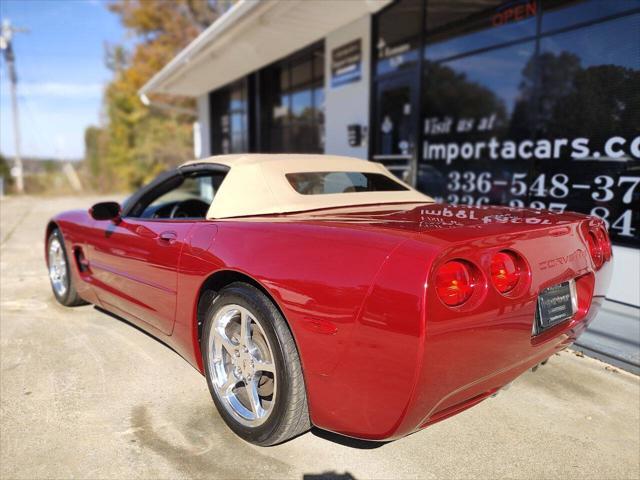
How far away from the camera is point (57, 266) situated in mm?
4246

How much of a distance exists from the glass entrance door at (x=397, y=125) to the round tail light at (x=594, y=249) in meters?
4.75

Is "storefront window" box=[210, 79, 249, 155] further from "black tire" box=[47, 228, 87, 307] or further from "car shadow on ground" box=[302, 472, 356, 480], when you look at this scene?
"car shadow on ground" box=[302, 472, 356, 480]

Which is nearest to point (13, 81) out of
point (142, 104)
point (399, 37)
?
point (142, 104)

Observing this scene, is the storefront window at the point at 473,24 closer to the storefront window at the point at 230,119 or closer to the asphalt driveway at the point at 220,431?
the asphalt driveway at the point at 220,431

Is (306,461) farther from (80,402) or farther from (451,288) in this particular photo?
(80,402)

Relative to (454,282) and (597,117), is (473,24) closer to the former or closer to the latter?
(597,117)

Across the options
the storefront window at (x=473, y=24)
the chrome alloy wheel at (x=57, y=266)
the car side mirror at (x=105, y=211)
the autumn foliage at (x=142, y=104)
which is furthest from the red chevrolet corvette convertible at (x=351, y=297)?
the autumn foliage at (x=142, y=104)

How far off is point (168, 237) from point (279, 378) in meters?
1.16

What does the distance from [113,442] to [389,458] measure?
1.28 m

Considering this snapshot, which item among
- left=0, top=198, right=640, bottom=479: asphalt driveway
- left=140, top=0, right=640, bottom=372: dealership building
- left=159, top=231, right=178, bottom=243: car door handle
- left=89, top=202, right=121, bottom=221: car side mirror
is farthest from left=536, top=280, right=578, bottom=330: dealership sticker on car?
left=89, top=202, right=121, bottom=221: car side mirror

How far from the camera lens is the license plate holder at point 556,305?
6.34 feet

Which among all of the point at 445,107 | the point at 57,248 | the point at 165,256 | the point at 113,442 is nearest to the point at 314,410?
the point at 113,442

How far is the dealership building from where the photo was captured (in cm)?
439

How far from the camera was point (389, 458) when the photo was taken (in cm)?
211
